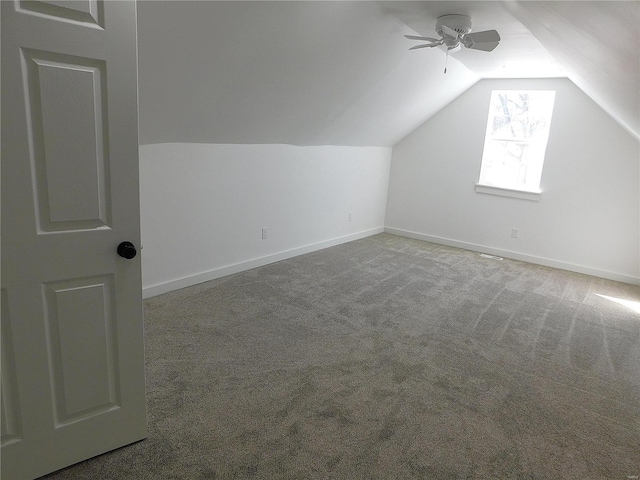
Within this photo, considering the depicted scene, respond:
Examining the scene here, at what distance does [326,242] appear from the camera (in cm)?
541

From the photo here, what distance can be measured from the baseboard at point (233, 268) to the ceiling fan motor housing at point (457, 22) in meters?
2.74

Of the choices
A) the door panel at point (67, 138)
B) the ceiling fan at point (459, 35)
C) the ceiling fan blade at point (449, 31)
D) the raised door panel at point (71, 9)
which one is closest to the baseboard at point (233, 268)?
the door panel at point (67, 138)

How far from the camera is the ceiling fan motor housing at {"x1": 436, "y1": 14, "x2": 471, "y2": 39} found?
320cm

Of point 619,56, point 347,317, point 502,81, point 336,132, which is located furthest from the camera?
point 502,81

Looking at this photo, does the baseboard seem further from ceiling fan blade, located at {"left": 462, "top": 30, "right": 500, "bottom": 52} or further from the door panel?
ceiling fan blade, located at {"left": 462, "top": 30, "right": 500, "bottom": 52}

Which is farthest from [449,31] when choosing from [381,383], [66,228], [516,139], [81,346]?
[81,346]

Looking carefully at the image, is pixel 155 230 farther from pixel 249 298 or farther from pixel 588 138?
pixel 588 138

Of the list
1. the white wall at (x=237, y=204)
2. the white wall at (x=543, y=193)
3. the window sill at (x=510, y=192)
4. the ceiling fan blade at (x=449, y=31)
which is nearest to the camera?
the ceiling fan blade at (x=449, y=31)

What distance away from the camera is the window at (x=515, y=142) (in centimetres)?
531

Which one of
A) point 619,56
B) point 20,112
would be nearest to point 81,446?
point 20,112

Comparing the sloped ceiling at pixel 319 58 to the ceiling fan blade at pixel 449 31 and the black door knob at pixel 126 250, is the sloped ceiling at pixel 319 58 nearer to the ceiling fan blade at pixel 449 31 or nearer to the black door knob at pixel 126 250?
the ceiling fan blade at pixel 449 31

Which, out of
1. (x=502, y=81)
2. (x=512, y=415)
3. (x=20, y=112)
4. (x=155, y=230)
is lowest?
(x=512, y=415)

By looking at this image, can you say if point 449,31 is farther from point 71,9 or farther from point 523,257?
point 523,257

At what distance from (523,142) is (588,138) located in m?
0.78
